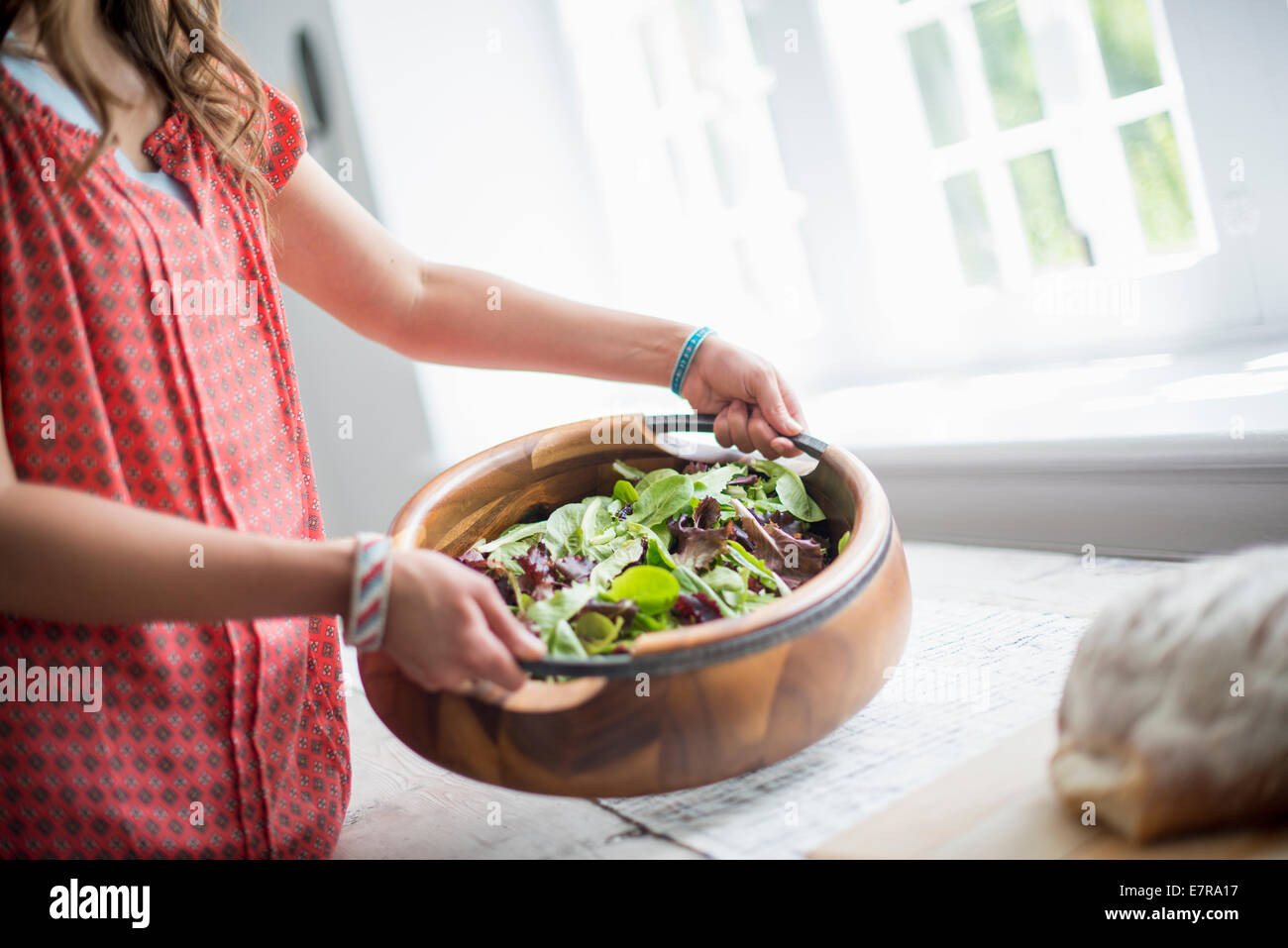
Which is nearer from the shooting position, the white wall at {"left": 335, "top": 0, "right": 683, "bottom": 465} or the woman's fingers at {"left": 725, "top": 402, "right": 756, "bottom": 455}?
the woman's fingers at {"left": 725, "top": 402, "right": 756, "bottom": 455}

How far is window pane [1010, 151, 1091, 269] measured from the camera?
4.55 ft

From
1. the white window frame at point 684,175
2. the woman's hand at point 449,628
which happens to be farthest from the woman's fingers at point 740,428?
the white window frame at point 684,175

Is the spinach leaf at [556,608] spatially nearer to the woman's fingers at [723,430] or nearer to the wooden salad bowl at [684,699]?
the wooden salad bowl at [684,699]

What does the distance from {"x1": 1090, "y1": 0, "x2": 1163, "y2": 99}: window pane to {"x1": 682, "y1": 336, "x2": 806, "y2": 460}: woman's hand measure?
0.77 meters

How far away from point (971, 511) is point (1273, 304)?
1.46 ft

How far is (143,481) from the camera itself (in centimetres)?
65

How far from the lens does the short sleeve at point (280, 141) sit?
0.83 m

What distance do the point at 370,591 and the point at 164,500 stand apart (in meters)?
0.23

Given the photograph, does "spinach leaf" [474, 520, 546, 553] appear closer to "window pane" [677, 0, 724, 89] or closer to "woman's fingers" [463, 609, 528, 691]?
"woman's fingers" [463, 609, 528, 691]

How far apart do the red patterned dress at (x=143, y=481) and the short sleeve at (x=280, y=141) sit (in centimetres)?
9

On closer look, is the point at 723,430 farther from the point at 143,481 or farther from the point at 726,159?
the point at 726,159

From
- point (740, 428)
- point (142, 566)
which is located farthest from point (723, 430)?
point (142, 566)

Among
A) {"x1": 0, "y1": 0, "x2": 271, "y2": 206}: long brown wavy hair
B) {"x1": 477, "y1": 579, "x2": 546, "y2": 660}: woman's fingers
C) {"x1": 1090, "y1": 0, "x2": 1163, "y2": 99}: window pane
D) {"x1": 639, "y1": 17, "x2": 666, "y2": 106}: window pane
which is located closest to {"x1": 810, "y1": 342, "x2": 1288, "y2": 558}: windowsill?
{"x1": 1090, "y1": 0, "x2": 1163, "y2": 99}: window pane
